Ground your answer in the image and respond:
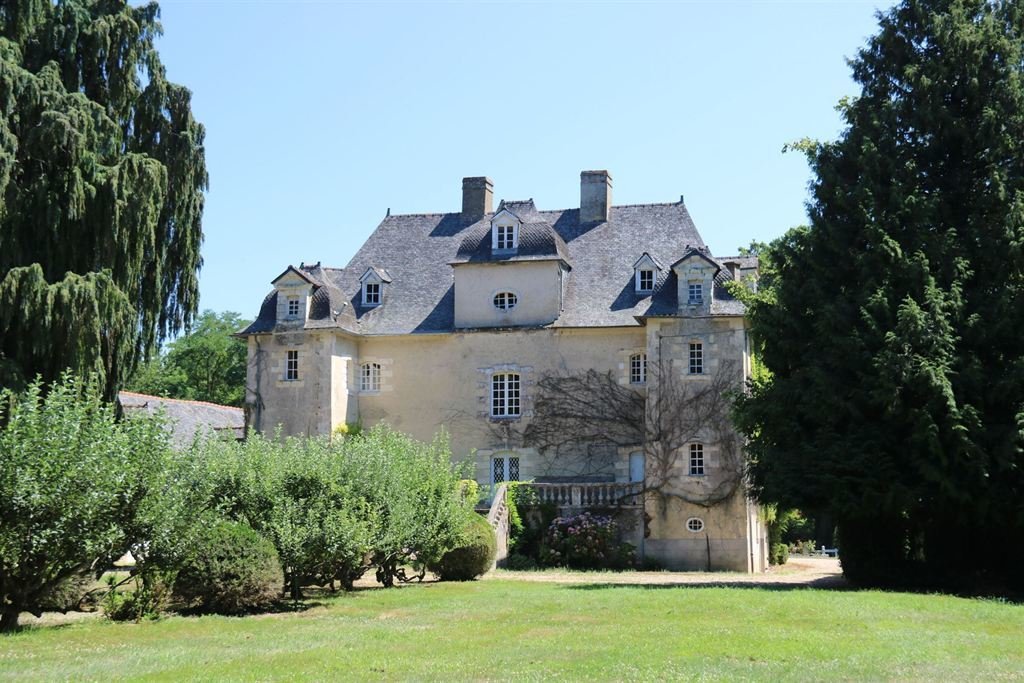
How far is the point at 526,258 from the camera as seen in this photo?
104 feet

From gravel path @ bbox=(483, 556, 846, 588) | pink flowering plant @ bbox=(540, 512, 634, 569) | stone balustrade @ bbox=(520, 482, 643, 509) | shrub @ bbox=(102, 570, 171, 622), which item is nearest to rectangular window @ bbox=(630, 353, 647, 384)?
stone balustrade @ bbox=(520, 482, 643, 509)

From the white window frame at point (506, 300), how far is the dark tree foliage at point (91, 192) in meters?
8.88

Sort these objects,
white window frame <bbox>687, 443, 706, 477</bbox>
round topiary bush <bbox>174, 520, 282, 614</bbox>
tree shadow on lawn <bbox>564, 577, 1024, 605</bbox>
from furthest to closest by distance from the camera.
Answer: white window frame <bbox>687, 443, 706, 477</bbox>
tree shadow on lawn <bbox>564, 577, 1024, 605</bbox>
round topiary bush <bbox>174, 520, 282, 614</bbox>

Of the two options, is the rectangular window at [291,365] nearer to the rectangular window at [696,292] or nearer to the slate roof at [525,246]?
the slate roof at [525,246]

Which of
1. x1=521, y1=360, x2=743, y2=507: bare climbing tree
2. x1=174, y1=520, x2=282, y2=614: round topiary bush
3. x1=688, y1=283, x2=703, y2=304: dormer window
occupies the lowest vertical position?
x1=174, y1=520, x2=282, y2=614: round topiary bush

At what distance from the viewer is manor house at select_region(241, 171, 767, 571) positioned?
2956 centimetres

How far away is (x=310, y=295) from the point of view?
32.3m

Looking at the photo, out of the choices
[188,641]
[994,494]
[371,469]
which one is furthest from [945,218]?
[188,641]

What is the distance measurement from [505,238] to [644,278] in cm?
417

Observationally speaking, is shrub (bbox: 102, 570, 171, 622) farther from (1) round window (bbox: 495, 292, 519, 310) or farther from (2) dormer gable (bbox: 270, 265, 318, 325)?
(1) round window (bbox: 495, 292, 519, 310)

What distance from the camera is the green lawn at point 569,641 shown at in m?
10.9

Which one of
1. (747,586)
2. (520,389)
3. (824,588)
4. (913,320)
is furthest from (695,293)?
(747,586)

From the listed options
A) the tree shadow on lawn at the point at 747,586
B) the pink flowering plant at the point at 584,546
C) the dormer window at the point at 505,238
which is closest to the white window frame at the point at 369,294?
the dormer window at the point at 505,238

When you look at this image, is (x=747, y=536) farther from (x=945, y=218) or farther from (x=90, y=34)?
(x=90, y=34)
